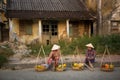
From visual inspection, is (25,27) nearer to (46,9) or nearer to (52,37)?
(46,9)

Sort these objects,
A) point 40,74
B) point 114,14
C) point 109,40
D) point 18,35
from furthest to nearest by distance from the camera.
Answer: point 18,35 < point 114,14 < point 109,40 < point 40,74

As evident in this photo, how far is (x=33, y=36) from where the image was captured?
23.9 meters

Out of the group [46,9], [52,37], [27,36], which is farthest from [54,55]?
[52,37]

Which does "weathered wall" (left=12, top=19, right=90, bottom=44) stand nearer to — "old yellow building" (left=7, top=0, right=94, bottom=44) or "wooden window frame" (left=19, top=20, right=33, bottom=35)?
"old yellow building" (left=7, top=0, right=94, bottom=44)

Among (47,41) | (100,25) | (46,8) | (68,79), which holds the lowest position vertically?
(68,79)

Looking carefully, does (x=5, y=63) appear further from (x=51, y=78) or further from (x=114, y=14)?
(x=114, y=14)

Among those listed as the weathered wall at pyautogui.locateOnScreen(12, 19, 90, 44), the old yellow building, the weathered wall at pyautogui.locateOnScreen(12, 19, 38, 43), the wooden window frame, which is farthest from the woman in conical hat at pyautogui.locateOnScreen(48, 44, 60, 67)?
the wooden window frame

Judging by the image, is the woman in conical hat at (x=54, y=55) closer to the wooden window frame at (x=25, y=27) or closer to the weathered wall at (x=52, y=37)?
the weathered wall at (x=52, y=37)

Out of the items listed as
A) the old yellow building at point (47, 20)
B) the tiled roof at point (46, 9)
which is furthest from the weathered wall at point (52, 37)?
the tiled roof at point (46, 9)

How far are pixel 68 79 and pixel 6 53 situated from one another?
7.00 m

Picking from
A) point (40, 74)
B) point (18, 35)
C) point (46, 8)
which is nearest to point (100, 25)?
point (46, 8)

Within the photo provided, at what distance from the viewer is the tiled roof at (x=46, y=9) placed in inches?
888

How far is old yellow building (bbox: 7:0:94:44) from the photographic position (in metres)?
22.7

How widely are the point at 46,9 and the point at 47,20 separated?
3.80 feet
